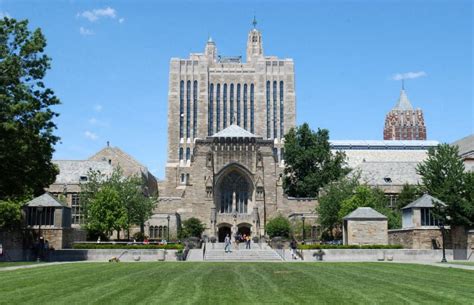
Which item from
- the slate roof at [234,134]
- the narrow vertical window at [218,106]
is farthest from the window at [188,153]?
the slate roof at [234,134]

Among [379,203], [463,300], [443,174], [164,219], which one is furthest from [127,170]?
[463,300]

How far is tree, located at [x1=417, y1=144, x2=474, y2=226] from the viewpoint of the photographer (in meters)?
42.5

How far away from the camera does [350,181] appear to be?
65.9 metres

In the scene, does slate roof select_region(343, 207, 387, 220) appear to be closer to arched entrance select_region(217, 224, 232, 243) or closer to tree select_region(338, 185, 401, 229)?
tree select_region(338, 185, 401, 229)

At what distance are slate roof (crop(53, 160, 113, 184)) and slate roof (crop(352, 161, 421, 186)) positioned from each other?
29986 mm

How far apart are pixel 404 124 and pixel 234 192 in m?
102

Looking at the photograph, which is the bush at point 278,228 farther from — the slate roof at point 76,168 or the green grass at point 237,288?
the green grass at point 237,288

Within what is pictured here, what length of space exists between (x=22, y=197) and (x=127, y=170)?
40.8 meters

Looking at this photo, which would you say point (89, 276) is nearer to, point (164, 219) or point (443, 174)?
point (443, 174)

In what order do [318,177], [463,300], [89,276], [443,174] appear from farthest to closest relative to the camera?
[318,177]
[443,174]
[89,276]
[463,300]

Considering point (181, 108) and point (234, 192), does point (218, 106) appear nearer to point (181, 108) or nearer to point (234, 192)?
point (181, 108)

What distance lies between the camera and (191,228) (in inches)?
2488

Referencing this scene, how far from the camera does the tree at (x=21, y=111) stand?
3603 cm

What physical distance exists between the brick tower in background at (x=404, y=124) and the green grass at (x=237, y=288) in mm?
141140
